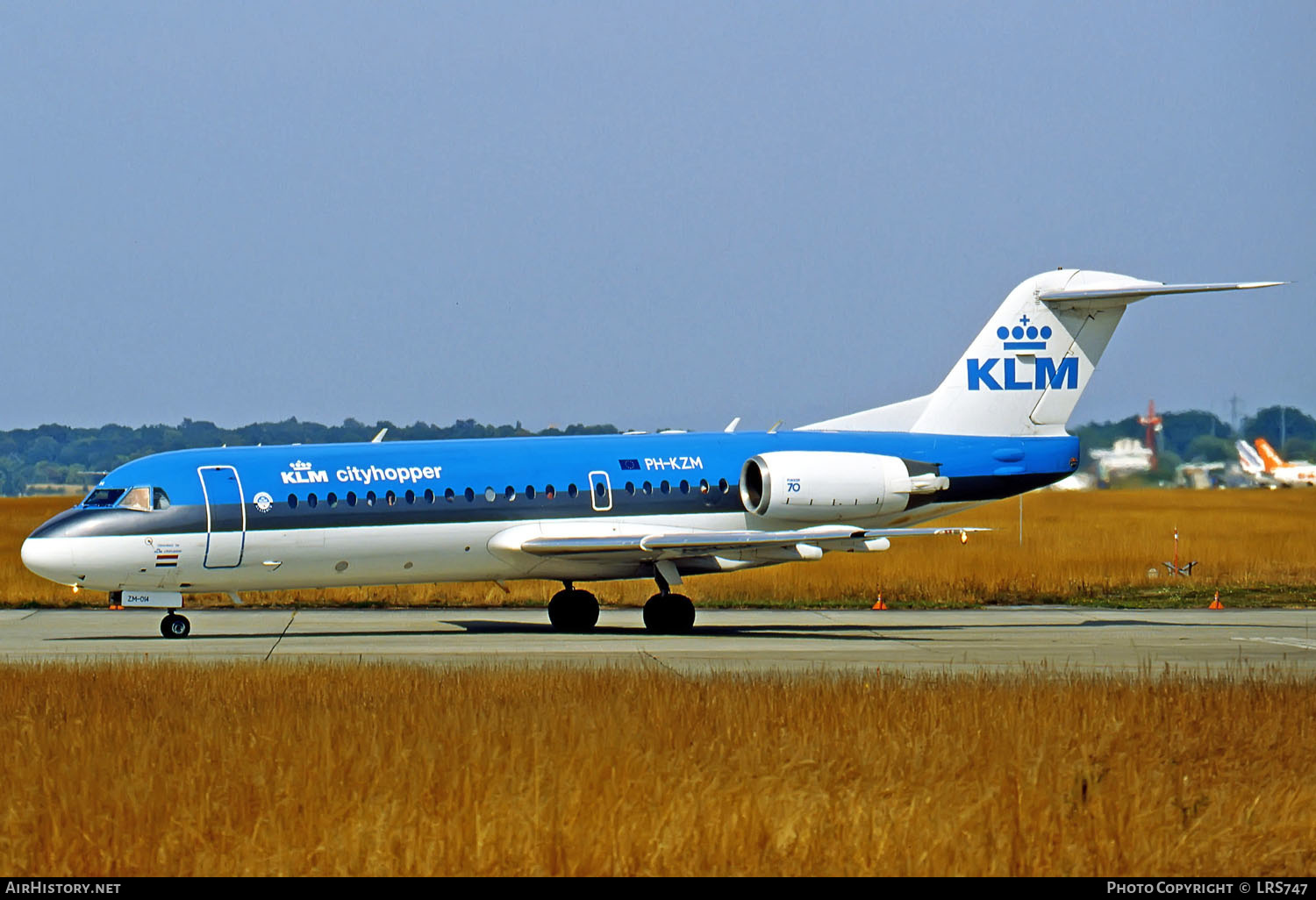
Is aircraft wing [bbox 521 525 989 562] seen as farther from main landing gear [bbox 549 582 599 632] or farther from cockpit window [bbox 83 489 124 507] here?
cockpit window [bbox 83 489 124 507]

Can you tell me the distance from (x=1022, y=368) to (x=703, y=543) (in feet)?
25.2

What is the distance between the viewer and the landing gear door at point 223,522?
2467 centimetres

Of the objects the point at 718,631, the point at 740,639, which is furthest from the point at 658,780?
the point at 718,631

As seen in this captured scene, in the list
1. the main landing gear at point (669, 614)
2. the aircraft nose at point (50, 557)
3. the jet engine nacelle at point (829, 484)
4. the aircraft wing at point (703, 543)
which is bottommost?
the main landing gear at point (669, 614)

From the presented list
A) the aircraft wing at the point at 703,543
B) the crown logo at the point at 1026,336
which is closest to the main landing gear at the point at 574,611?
the aircraft wing at the point at 703,543

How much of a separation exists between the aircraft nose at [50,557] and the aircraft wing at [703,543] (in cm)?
681

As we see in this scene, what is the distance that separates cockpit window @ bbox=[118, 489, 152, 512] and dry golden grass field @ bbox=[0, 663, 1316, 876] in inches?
362

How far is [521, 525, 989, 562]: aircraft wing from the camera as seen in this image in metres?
25.7

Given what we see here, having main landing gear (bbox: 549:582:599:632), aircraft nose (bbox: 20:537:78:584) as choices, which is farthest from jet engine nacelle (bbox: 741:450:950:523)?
aircraft nose (bbox: 20:537:78:584)

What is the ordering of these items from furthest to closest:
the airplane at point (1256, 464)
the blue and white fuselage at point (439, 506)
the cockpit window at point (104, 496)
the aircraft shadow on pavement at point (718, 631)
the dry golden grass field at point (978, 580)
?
the airplane at point (1256, 464) → the dry golden grass field at point (978, 580) → the aircraft shadow on pavement at point (718, 631) → the cockpit window at point (104, 496) → the blue and white fuselage at point (439, 506)

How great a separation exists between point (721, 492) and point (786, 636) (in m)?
3.60

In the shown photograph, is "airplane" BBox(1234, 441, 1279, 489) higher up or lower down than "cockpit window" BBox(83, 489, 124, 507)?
lower down

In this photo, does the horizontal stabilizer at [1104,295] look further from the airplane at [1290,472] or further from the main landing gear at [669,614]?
the airplane at [1290,472]

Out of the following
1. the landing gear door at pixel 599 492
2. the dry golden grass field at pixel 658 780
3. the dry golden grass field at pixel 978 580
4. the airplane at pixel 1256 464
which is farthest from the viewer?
the airplane at pixel 1256 464
